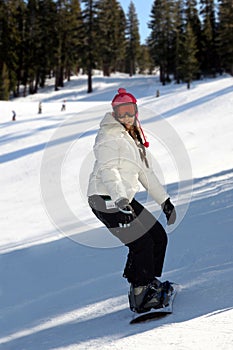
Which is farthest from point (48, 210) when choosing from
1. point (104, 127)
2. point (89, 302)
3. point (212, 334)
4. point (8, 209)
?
point (212, 334)

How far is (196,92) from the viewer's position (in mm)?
30781

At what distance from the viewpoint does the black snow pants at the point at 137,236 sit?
333 centimetres

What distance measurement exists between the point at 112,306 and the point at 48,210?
7.06 meters

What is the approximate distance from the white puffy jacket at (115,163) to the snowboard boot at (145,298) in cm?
79

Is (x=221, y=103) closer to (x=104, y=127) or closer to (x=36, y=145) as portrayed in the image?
(x=36, y=145)

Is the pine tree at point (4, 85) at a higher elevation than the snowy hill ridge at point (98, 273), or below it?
higher

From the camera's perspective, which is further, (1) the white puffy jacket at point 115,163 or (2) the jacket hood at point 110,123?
(2) the jacket hood at point 110,123

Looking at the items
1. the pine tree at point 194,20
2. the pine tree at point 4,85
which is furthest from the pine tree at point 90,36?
the pine tree at point 194,20

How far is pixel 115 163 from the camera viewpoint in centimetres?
327

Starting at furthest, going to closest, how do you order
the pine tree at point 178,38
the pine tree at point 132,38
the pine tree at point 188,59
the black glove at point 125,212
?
1. the pine tree at point 132,38
2. the pine tree at point 178,38
3. the pine tree at point 188,59
4. the black glove at point 125,212

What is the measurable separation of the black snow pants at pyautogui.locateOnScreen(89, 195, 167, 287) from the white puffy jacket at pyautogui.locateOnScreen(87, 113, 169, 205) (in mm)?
154

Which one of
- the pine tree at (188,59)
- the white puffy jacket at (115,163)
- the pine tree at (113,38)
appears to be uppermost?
the pine tree at (113,38)

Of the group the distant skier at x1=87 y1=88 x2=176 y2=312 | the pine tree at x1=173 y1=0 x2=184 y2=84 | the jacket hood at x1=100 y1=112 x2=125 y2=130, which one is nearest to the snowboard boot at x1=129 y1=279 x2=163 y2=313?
the distant skier at x1=87 y1=88 x2=176 y2=312

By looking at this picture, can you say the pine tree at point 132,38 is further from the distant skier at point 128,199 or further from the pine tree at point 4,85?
the distant skier at point 128,199
